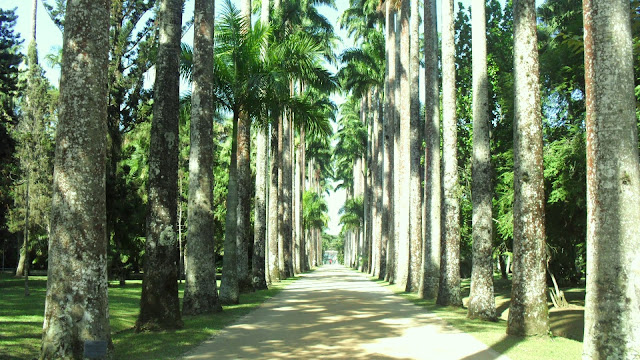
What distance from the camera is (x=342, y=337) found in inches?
440

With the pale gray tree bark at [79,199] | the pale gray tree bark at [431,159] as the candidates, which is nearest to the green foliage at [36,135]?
the pale gray tree bark at [431,159]

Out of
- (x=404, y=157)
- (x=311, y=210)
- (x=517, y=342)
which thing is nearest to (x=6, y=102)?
(x=404, y=157)

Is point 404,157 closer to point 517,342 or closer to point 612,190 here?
point 517,342

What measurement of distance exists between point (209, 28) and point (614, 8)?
10348mm

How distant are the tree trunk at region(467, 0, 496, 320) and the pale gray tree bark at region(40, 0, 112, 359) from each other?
9.03 metres

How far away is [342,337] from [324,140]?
13.6 m

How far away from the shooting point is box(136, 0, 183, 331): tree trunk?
11617 millimetres

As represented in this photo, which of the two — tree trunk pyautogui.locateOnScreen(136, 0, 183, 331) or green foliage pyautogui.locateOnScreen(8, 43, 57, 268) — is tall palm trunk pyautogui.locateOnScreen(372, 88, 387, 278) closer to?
green foliage pyautogui.locateOnScreen(8, 43, 57, 268)

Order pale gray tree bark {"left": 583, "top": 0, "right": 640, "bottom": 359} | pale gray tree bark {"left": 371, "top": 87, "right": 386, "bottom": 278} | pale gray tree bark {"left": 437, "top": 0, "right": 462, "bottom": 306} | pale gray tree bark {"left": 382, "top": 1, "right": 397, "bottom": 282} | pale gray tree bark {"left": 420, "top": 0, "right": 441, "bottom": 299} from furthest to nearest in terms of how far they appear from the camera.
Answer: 1. pale gray tree bark {"left": 371, "top": 87, "right": 386, "bottom": 278}
2. pale gray tree bark {"left": 382, "top": 1, "right": 397, "bottom": 282}
3. pale gray tree bark {"left": 420, "top": 0, "right": 441, "bottom": 299}
4. pale gray tree bark {"left": 437, "top": 0, "right": 462, "bottom": 306}
5. pale gray tree bark {"left": 583, "top": 0, "right": 640, "bottom": 359}

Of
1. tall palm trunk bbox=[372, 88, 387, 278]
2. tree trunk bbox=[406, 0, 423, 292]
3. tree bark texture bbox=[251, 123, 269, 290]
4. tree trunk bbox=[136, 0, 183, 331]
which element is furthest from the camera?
tall palm trunk bbox=[372, 88, 387, 278]

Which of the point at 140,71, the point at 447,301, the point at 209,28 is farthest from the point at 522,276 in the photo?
the point at 140,71

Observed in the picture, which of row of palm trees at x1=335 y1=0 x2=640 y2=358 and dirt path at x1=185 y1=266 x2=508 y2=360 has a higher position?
row of palm trees at x1=335 y1=0 x2=640 y2=358

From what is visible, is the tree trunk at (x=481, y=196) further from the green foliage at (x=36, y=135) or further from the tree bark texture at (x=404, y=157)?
the green foliage at (x=36, y=135)

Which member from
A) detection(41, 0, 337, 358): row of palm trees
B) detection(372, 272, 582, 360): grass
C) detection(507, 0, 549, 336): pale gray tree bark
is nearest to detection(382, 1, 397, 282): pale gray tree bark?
detection(41, 0, 337, 358): row of palm trees
